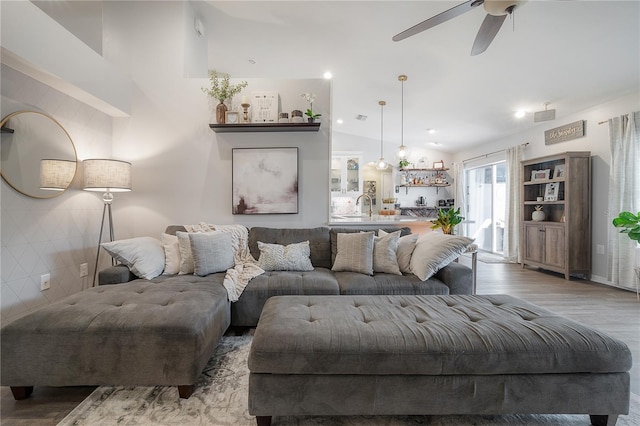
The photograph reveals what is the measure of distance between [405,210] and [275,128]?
5.36 metres

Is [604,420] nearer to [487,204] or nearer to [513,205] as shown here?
[513,205]

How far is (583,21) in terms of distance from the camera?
2645 mm

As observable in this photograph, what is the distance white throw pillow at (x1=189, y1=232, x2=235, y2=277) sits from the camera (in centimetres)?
245

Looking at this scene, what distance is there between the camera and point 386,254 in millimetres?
2617

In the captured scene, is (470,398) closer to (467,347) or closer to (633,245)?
(467,347)

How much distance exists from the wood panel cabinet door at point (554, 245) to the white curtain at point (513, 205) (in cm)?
86

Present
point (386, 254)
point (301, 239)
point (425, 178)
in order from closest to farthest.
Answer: point (386, 254) → point (301, 239) → point (425, 178)

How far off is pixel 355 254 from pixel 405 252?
486 mm

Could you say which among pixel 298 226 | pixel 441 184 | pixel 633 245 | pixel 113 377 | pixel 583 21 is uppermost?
pixel 583 21

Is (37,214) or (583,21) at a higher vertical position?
(583,21)

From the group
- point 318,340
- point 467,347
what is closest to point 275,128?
point 318,340

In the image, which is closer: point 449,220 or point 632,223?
point 632,223

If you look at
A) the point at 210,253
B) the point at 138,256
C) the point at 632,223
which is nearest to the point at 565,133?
the point at 632,223

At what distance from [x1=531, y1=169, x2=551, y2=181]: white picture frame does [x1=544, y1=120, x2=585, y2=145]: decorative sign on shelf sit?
19.7 inches
